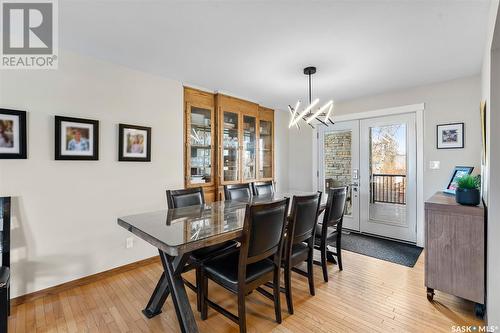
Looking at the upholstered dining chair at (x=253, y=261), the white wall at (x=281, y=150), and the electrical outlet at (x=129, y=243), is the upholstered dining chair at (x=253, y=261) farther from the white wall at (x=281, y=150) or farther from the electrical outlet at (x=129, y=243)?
the white wall at (x=281, y=150)

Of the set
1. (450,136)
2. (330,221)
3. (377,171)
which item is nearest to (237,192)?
(330,221)

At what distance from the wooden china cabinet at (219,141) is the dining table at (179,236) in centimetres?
147

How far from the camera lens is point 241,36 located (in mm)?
2158

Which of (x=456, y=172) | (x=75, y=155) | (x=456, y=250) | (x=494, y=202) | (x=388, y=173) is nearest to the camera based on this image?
(x=494, y=202)

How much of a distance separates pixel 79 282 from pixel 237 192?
1923mm

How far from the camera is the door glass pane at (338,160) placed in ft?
14.1

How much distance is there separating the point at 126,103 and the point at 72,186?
42.5 inches

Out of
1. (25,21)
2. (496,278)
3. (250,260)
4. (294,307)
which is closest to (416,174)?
(496,278)

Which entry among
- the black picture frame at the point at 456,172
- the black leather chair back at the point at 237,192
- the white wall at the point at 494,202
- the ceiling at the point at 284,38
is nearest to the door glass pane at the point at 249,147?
the black leather chair back at the point at 237,192

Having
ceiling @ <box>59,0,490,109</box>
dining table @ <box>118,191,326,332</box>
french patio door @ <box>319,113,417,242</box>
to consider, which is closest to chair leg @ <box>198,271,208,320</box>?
dining table @ <box>118,191,326,332</box>

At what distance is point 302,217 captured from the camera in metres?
2.11

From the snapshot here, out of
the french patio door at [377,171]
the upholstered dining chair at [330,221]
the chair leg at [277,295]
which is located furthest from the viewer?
the french patio door at [377,171]

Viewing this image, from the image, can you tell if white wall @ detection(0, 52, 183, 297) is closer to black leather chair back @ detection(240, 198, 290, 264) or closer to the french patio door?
black leather chair back @ detection(240, 198, 290, 264)

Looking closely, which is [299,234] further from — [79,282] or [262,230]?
[79,282]
